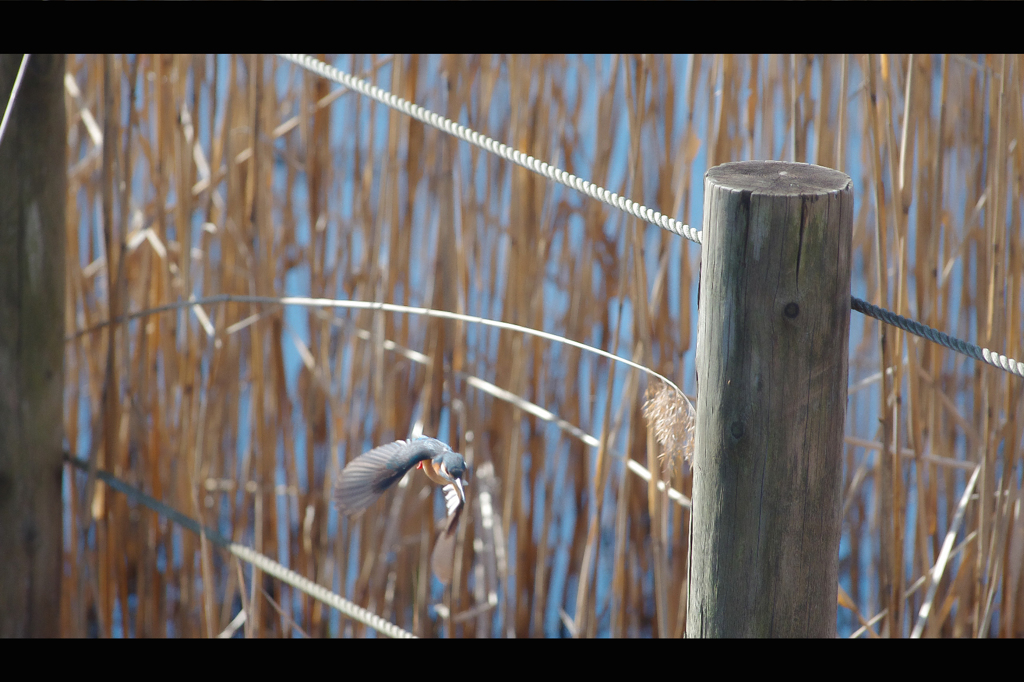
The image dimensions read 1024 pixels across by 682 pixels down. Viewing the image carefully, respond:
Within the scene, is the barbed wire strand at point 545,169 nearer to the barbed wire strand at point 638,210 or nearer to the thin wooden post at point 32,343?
the barbed wire strand at point 638,210

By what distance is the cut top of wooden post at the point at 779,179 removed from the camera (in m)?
0.63

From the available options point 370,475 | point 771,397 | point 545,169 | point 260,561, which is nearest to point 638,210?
point 545,169

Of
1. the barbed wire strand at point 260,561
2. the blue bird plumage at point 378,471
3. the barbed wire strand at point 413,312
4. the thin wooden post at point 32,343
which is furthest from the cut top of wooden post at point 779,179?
the thin wooden post at point 32,343

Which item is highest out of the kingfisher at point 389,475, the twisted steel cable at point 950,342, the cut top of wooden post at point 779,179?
the cut top of wooden post at point 779,179

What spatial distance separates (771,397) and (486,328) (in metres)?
1.14

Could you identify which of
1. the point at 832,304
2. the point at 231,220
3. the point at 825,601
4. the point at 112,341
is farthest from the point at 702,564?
the point at 231,220

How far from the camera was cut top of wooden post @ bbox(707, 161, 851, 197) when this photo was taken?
0.63 metres

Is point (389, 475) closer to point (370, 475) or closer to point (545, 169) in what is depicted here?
point (370, 475)

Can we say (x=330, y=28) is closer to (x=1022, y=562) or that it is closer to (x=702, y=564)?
(x=702, y=564)

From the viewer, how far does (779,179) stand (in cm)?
66

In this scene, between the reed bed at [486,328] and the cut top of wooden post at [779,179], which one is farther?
the reed bed at [486,328]

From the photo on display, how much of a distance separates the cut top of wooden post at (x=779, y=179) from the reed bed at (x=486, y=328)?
426 mm

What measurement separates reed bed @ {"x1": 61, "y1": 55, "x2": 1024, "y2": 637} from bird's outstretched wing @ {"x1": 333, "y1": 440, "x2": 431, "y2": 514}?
1.83ft

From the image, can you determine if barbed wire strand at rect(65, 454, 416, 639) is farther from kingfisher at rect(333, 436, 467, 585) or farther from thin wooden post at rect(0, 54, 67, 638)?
kingfisher at rect(333, 436, 467, 585)
